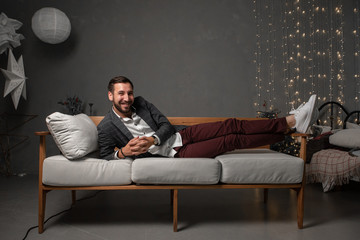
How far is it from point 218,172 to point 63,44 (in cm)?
303

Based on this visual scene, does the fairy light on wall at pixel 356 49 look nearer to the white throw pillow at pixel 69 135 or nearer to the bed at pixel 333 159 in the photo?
the bed at pixel 333 159

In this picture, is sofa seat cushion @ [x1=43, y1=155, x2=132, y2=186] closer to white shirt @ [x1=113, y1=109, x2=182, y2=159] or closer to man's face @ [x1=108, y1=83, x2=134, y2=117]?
white shirt @ [x1=113, y1=109, x2=182, y2=159]

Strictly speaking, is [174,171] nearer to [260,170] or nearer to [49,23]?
[260,170]

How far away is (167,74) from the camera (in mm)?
3965

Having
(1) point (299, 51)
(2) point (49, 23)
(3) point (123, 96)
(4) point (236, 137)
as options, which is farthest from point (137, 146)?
(1) point (299, 51)

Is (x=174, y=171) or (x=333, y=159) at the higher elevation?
(x=174, y=171)

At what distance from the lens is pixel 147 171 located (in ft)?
6.01

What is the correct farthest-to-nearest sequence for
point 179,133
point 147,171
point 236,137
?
point 179,133
point 236,137
point 147,171

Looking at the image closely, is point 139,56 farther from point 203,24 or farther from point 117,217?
point 117,217

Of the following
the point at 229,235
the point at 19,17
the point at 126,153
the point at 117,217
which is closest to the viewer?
the point at 229,235

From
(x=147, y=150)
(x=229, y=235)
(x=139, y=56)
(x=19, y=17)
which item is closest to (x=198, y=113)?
(x=139, y=56)

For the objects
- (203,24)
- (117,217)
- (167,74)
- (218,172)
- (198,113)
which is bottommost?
(117,217)

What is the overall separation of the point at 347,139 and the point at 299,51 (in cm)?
158

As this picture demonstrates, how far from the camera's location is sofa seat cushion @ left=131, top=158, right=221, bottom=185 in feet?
6.03
